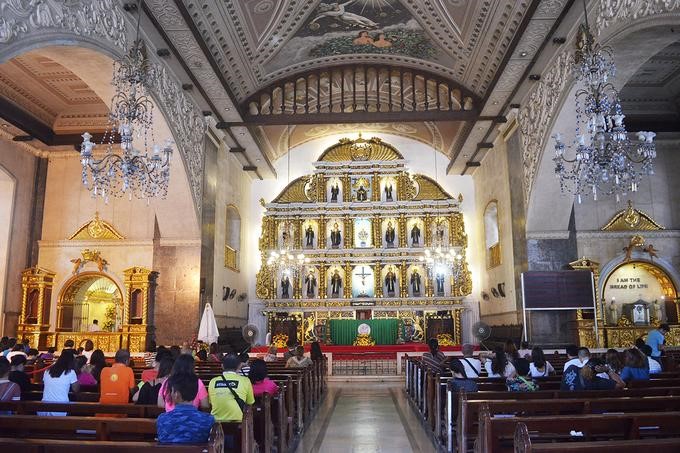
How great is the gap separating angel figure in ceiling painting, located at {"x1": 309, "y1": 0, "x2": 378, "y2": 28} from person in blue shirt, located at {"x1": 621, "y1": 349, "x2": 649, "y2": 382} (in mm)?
9670

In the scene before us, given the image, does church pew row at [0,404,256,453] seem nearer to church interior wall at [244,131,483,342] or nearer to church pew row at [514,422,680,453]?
church pew row at [514,422,680,453]

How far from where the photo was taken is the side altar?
1892cm

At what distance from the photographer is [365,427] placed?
7.63 meters

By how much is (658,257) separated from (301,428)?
12.1 metres

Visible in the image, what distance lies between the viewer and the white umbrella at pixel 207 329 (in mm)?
13055

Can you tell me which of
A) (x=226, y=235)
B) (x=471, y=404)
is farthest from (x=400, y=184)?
(x=471, y=404)

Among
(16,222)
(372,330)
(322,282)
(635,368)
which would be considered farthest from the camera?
(322,282)

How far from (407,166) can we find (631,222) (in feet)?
24.5

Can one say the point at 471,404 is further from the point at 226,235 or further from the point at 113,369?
the point at 226,235

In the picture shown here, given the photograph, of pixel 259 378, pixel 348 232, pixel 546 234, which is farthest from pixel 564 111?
pixel 348 232

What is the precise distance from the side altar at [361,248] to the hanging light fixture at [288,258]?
0.03 m

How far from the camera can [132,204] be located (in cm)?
1587

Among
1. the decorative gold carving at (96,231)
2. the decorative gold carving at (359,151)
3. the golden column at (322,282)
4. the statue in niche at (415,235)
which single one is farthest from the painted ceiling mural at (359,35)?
the golden column at (322,282)

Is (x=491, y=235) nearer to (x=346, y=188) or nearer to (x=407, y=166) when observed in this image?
(x=407, y=166)
